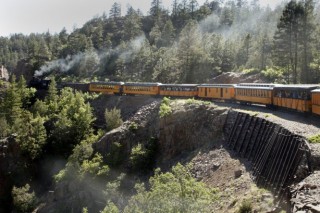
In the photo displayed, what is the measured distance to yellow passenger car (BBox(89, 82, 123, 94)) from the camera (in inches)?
2429

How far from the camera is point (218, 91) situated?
45062 millimetres

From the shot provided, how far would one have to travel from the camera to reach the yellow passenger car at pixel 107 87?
6170 centimetres

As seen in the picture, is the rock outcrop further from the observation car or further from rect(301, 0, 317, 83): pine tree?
the observation car

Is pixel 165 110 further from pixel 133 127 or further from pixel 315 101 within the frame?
pixel 315 101

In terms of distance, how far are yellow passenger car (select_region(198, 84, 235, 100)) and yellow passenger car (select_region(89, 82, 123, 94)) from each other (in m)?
17.3

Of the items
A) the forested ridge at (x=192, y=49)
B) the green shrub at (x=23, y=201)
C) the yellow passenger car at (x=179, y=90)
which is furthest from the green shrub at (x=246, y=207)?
the forested ridge at (x=192, y=49)

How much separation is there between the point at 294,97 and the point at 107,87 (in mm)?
37392

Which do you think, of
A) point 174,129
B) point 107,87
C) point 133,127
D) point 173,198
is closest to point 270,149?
point 173,198

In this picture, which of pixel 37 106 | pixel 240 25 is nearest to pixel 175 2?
pixel 240 25

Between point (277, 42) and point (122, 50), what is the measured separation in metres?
52.4

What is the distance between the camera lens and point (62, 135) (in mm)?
53844

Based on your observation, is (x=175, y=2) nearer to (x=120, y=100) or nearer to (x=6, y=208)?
(x=120, y=100)

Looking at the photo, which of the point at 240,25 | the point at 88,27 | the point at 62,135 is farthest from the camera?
the point at 88,27

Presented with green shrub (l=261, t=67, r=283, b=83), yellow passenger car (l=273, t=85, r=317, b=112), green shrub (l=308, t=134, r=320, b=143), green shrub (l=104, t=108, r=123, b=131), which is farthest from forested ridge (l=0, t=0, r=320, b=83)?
green shrub (l=308, t=134, r=320, b=143)
